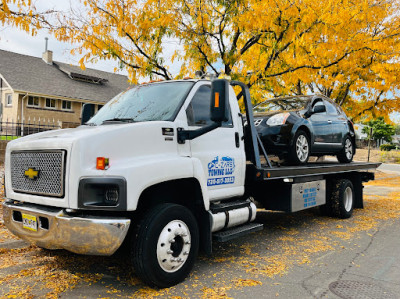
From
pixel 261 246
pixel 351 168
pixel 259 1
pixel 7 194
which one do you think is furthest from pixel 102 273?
pixel 259 1

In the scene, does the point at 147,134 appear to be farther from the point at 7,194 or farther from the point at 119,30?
the point at 119,30

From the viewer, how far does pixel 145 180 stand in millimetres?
3842

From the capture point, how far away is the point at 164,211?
402 centimetres

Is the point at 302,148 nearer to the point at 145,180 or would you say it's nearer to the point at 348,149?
the point at 348,149

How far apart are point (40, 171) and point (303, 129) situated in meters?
5.11

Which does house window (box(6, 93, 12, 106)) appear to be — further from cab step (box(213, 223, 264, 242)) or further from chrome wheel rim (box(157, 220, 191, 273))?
chrome wheel rim (box(157, 220, 191, 273))

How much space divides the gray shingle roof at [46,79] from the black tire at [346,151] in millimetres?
26607

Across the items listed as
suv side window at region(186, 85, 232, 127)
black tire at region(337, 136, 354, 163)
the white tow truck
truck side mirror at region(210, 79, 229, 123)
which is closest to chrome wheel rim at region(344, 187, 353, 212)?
black tire at region(337, 136, 354, 163)

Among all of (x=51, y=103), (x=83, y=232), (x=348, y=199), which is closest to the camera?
(x=83, y=232)

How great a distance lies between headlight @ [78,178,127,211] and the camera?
3.61 m

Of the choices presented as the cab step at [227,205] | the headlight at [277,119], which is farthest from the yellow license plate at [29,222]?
the headlight at [277,119]

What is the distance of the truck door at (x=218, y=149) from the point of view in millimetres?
4758

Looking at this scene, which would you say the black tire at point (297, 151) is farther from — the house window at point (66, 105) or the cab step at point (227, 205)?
the house window at point (66, 105)

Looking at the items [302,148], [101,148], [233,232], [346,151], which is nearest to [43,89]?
[346,151]
